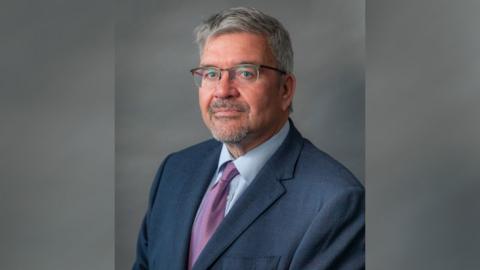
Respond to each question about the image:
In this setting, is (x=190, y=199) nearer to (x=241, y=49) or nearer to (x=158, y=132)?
(x=158, y=132)

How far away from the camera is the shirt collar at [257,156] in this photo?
10.3ft

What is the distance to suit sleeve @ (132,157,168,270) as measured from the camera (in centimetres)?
335

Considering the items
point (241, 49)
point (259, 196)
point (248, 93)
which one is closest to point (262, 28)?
point (241, 49)
